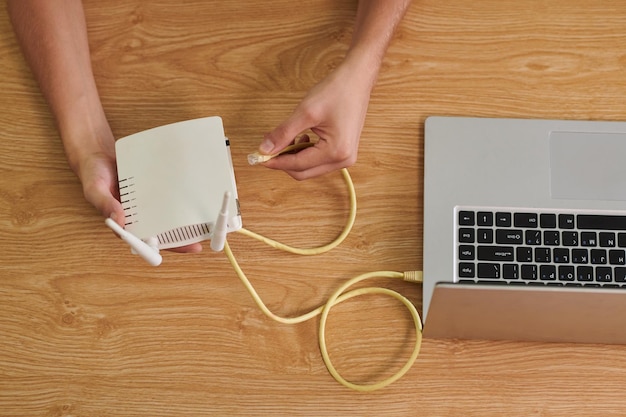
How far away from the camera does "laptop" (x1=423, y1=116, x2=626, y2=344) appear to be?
0.74 meters

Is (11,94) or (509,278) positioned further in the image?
(11,94)

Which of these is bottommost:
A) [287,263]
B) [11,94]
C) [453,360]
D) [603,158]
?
[453,360]

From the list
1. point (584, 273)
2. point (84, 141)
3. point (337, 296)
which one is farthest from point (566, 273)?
point (84, 141)

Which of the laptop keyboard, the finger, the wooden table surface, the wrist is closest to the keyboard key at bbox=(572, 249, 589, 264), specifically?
the laptop keyboard

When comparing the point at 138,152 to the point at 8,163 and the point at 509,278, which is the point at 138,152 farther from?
the point at 509,278

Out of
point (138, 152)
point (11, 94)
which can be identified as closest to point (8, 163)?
point (11, 94)

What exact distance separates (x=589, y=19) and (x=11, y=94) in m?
0.73

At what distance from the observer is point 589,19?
2.76 ft

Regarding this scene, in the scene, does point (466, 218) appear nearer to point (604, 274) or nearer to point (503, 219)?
point (503, 219)

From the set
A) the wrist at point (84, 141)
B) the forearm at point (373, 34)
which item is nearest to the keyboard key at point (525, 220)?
the forearm at point (373, 34)

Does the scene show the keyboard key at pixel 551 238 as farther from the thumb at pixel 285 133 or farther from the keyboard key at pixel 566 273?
the thumb at pixel 285 133

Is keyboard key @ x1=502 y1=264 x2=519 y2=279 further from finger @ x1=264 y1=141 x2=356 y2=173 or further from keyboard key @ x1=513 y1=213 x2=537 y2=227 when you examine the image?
finger @ x1=264 y1=141 x2=356 y2=173

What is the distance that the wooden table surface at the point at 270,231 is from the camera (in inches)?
29.5

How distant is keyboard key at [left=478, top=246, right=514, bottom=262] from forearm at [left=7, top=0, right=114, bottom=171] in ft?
1.47
